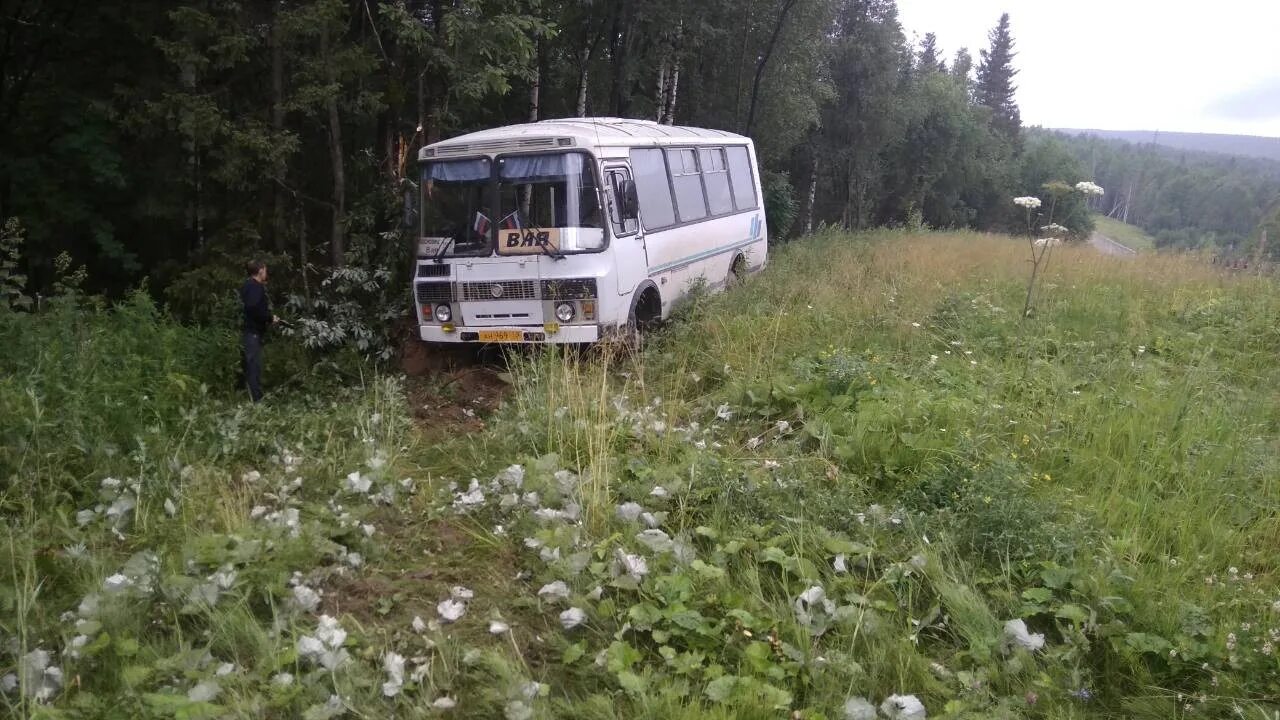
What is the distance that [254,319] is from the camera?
27.1ft

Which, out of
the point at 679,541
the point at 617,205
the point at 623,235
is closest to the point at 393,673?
the point at 679,541

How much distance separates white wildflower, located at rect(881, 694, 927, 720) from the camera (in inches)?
126

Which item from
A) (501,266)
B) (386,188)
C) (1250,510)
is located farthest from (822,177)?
(1250,510)

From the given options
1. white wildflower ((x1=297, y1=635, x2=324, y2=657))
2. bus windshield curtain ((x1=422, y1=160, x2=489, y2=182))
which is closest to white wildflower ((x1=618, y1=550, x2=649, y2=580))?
white wildflower ((x1=297, y1=635, x2=324, y2=657))

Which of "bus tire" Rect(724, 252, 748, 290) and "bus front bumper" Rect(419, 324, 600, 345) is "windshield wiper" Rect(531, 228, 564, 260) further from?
"bus tire" Rect(724, 252, 748, 290)

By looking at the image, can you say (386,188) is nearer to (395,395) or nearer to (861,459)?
(395,395)

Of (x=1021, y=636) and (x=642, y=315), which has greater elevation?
(x=642, y=315)

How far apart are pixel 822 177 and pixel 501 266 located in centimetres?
3622

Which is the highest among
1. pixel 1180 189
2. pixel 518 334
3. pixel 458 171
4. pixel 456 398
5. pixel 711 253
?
pixel 1180 189

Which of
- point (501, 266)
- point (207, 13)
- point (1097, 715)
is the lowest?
Result: point (1097, 715)

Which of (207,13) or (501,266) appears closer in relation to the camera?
(501,266)

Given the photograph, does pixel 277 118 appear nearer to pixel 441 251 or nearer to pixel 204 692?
pixel 441 251

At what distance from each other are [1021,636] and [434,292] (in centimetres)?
660

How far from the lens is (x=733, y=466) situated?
5070 millimetres
